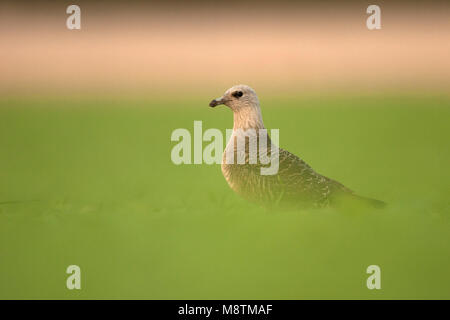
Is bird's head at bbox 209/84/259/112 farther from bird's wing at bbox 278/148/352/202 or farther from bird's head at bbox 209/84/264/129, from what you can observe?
bird's wing at bbox 278/148/352/202

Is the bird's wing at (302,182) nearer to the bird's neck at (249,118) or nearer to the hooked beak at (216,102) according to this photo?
the bird's neck at (249,118)

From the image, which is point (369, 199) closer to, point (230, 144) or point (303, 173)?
point (303, 173)

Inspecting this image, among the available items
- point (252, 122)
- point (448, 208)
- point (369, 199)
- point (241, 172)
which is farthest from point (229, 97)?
point (448, 208)

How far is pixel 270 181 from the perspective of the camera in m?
5.75

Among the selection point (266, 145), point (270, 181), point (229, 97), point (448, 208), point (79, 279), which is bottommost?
point (79, 279)

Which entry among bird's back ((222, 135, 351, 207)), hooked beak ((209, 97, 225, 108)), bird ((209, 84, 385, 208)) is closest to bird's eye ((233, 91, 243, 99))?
bird ((209, 84, 385, 208))

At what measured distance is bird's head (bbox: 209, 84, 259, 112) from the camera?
621 cm

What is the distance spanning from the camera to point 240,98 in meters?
6.23

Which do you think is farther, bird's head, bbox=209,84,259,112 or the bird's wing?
bird's head, bbox=209,84,259,112

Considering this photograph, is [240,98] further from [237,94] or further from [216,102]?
[216,102]

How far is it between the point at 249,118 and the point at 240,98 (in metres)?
0.26

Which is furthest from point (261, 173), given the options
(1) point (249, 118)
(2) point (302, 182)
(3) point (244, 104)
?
(3) point (244, 104)

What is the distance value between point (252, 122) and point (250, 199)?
3.17 feet

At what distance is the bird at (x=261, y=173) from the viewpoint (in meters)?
5.73
